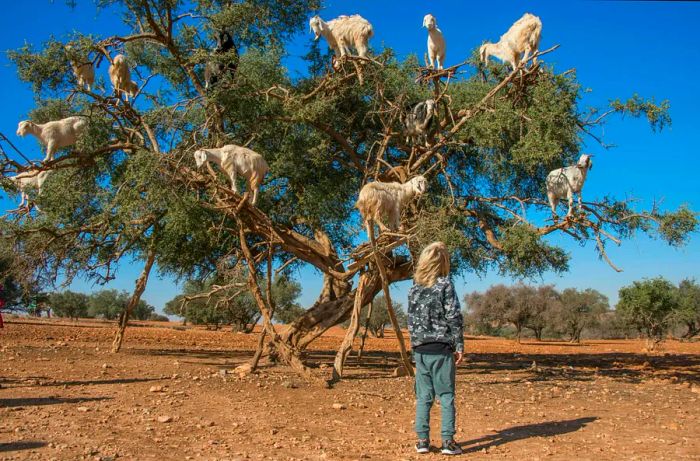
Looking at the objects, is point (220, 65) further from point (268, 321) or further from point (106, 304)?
point (106, 304)

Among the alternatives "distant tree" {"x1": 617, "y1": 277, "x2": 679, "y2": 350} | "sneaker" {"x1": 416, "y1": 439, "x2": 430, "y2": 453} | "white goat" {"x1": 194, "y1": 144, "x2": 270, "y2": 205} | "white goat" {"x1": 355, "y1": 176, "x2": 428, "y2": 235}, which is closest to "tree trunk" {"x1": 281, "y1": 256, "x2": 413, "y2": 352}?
"white goat" {"x1": 355, "y1": 176, "x2": 428, "y2": 235}

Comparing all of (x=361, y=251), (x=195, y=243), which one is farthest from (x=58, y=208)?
(x=361, y=251)

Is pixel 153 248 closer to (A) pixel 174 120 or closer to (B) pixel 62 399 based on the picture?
(A) pixel 174 120

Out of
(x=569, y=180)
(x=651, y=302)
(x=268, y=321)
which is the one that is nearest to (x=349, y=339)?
(x=268, y=321)

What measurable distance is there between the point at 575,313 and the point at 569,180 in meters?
35.0

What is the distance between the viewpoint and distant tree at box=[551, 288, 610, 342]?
135 ft

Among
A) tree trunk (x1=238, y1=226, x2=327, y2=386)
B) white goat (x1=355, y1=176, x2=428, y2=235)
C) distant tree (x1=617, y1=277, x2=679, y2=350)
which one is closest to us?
white goat (x1=355, y1=176, x2=428, y2=235)

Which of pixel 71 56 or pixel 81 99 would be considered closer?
pixel 71 56

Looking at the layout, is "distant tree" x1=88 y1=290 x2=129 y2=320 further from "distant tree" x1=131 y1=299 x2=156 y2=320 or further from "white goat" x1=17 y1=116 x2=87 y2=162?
"white goat" x1=17 y1=116 x2=87 y2=162

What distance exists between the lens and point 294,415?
694 cm

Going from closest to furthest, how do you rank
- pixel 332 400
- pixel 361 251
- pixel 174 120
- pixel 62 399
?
pixel 62 399 < pixel 332 400 < pixel 361 251 < pixel 174 120

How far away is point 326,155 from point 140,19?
431 centimetres

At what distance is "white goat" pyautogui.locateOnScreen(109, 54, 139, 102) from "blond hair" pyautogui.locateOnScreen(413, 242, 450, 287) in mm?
8450

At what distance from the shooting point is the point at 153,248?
39.1ft
